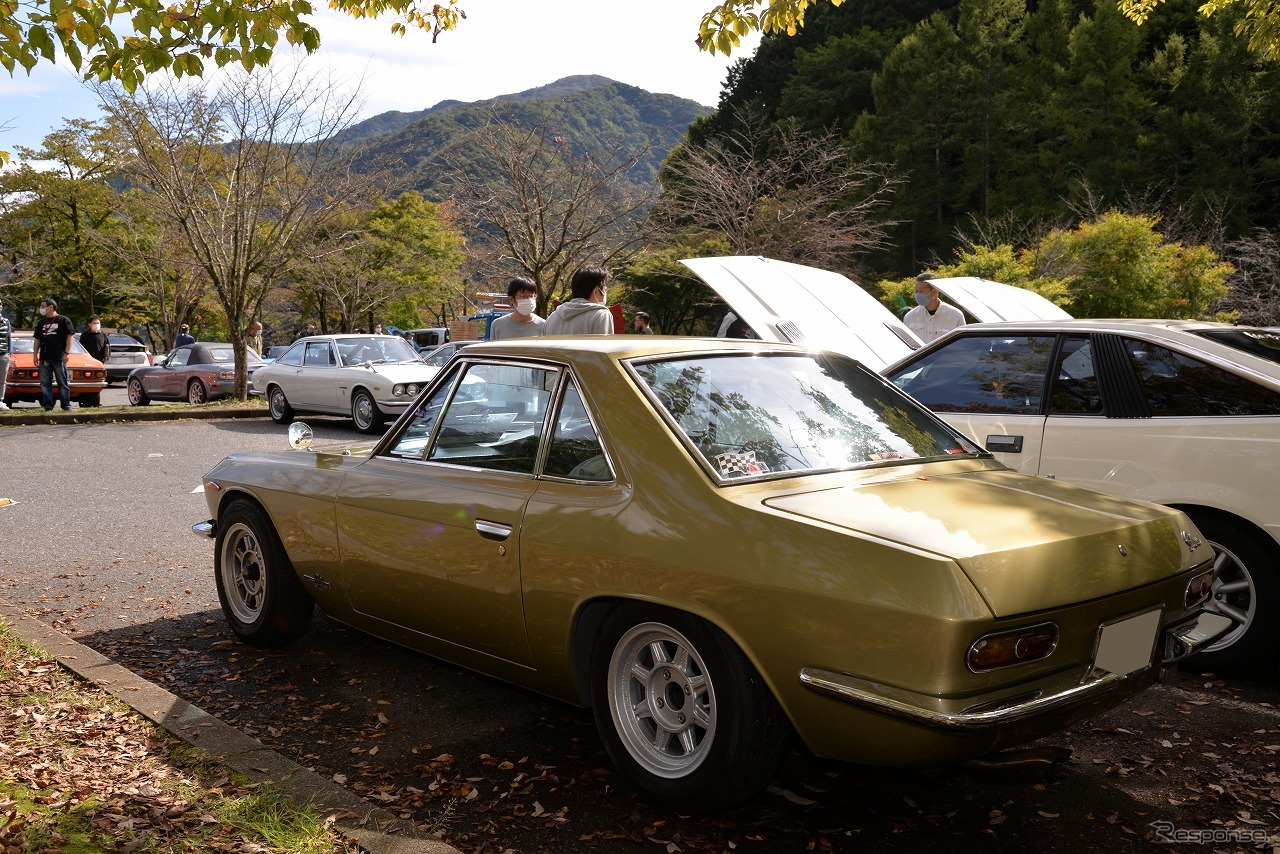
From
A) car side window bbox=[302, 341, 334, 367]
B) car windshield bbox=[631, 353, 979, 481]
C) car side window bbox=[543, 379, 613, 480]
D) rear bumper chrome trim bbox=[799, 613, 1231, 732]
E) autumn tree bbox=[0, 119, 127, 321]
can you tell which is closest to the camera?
rear bumper chrome trim bbox=[799, 613, 1231, 732]

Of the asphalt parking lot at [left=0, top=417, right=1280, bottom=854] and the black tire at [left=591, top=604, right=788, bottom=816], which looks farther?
the asphalt parking lot at [left=0, top=417, right=1280, bottom=854]

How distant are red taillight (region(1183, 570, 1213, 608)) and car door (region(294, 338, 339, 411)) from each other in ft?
49.1

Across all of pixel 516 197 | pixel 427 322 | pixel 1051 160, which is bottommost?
pixel 427 322

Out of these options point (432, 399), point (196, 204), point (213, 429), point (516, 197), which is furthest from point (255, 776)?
point (516, 197)

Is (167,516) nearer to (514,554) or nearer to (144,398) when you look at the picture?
(514,554)

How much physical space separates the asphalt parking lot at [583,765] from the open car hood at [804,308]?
3.06m

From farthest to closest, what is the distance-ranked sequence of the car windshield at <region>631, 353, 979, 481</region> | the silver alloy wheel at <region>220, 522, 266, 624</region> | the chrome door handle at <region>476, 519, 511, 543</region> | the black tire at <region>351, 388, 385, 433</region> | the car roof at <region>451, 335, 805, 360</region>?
the black tire at <region>351, 388, 385, 433</region> → the silver alloy wheel at <region>220, 522, 266, 624</region> → the car roof at <region>451, 335, 805, 360</region> → the chrome door handle at <region>476, 519, 511, 543</region> → the car windshield at <region>631, 353, 979, 481</region>

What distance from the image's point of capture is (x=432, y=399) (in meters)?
4.16

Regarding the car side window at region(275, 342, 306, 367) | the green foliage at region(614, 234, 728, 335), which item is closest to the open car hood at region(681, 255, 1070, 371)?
the car side window at region(275, 342, 306, 367)

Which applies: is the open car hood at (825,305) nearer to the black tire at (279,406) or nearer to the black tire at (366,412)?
the black tire at (366,412)

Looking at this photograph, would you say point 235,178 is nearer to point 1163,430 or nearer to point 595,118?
point 1163,430

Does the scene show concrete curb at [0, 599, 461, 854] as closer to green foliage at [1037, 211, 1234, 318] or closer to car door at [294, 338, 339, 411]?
car door at [294, 338, 339, 411]

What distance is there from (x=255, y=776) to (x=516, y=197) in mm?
23900

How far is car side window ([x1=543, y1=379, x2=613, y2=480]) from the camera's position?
3.34m
